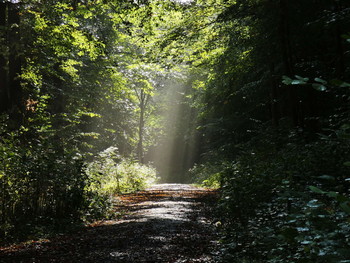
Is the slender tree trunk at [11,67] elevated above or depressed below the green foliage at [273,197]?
above

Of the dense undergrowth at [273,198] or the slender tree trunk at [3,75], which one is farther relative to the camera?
the slender tree trunk at [3,75]

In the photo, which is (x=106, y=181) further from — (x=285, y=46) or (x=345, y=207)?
(x=345, y=207)

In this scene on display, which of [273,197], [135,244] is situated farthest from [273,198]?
[135,244]

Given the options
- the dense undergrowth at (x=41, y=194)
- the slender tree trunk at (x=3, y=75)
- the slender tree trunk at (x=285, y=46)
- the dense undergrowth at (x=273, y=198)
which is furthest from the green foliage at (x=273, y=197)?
the slender tree trunk at (x=3, y=75)

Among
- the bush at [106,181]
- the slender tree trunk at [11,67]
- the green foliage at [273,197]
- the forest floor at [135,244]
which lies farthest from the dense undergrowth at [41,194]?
the green foliage at [273,197]

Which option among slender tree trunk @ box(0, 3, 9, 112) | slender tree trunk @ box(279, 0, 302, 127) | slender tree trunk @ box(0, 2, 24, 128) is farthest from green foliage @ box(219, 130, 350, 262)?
slender tree trunk @ box(0, 3, 9, 112)

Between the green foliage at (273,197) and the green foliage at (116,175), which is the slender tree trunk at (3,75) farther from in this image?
the green foliage at (273,197)

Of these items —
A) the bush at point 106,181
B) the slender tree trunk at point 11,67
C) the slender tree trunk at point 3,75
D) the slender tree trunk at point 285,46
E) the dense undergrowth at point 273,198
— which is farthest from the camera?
the slender tree trunk at point 3,75

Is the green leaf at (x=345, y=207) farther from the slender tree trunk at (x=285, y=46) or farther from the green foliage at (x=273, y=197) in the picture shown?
the slender tree trunk at (x=285, y=46)

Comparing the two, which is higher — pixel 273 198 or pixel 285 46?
pixel 285 46

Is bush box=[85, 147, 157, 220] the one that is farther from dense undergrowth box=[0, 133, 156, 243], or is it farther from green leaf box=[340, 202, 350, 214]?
green leaf box=[340, 202, 350, 214]

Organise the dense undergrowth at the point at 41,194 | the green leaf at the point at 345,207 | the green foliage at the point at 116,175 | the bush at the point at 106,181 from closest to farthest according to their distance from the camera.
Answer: the green leaf at the point at 345,207, the dense undergrowth at the point at 41,194, the bush at the point at 106,181, the green foliage at the point at 116,175

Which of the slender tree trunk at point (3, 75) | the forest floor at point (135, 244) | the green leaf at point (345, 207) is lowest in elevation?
the forest floor at point (135, 244)

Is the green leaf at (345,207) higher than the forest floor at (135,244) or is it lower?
higher
